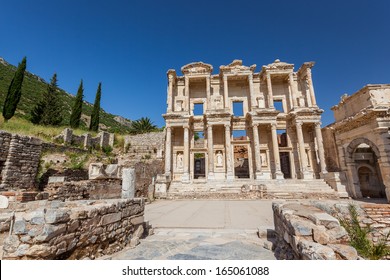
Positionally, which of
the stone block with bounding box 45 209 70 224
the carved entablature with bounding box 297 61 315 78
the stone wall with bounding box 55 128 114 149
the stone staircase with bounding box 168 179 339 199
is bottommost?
the stone staircase with bounding box 168 179 339 199

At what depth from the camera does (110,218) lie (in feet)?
12.5

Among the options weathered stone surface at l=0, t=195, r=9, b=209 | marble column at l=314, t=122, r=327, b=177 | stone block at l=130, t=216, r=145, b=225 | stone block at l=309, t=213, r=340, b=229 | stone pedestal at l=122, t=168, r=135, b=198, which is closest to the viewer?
stone block at l=309, t=213, r=340, b=229

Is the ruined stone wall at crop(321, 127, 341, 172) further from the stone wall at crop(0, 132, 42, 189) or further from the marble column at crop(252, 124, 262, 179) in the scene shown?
the stone wall at crop(0, 132, 42, 189)

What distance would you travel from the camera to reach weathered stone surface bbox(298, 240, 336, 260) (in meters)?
2.30

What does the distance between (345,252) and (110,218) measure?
12.7 ft

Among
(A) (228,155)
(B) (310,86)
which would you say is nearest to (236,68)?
(B) (310,86)

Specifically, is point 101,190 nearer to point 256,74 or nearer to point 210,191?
point 210,191

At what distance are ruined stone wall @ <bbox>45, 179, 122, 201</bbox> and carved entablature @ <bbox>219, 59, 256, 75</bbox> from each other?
17473 millimetres

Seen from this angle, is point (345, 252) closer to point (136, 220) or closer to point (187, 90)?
point (136, 220)

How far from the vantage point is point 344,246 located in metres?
2.61

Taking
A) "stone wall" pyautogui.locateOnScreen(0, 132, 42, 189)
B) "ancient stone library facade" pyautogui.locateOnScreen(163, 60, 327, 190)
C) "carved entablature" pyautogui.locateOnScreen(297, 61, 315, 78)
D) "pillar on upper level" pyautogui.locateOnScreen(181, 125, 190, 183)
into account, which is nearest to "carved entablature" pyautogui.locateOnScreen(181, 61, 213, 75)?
"ancient stone library facade" pyautogui.locateOnScreen(163, 60, 327, 190)

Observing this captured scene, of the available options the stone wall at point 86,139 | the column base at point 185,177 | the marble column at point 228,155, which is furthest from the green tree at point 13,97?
the marble column at point 228,155

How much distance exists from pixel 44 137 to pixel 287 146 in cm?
2481

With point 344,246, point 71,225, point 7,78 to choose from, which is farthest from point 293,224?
point 7,78
